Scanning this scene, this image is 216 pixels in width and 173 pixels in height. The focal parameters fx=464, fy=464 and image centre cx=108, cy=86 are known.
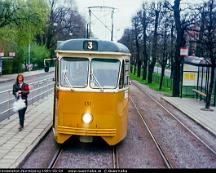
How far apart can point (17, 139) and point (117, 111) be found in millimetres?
2950

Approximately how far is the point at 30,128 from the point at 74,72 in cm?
352

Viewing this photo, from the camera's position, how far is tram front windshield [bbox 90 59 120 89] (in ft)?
40.0

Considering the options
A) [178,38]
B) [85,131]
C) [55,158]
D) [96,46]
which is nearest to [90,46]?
[96,46]

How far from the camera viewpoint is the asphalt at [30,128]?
10.9 m

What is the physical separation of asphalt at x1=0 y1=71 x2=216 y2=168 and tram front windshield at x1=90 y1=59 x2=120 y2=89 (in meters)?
2.38

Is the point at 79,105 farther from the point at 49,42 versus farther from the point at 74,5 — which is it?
the point at 74,5

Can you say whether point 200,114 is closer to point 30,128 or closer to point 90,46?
point 30,128

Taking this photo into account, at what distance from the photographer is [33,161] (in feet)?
35.5

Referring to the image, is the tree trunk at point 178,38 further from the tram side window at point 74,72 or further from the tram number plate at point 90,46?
the tram side window at point 74,72

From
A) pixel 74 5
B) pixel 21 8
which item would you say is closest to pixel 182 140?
pixel 21 8

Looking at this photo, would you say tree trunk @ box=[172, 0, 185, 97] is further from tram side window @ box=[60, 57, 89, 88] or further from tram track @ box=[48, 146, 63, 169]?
tram side window @ box=[60, 57, 89, 88]

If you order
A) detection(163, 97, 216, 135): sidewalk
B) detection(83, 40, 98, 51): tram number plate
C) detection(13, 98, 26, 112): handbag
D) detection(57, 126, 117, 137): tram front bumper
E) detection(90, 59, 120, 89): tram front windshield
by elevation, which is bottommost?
detection(163, 97, 216, 135): sidewalk

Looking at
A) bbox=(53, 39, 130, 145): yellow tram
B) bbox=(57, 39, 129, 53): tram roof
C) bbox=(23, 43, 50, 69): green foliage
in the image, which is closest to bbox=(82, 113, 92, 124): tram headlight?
bbox=(53, 39, 130, 145): yellow tram

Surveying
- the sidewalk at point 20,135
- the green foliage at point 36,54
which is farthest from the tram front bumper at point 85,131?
the green foliage at point 36,54
